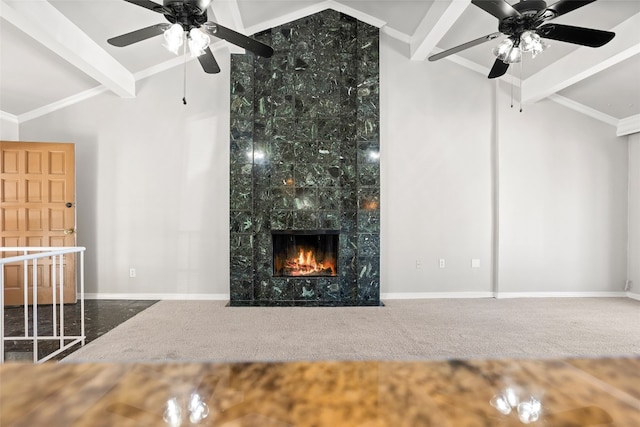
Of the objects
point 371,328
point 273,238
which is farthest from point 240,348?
point 273,238

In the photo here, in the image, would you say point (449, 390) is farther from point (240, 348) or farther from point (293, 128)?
point (293, 128)

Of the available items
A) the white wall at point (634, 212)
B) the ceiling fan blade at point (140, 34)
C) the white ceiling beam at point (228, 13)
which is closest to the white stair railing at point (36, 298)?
the ceiling fan blade at point (140, 34)

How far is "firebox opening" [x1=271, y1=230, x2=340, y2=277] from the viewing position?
4613 mm

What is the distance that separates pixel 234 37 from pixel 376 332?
282 centimetres

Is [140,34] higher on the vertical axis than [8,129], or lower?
higher

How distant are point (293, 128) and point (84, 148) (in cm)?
280

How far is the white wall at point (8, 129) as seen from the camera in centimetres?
439

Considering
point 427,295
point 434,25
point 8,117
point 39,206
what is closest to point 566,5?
point 434,25

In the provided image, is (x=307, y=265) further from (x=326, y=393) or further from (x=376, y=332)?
(x=326, y=393)

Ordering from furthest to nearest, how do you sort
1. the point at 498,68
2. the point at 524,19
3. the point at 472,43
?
the point at 498,68, the point at 472,43, the point at 524,19

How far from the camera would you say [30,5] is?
9.00ft

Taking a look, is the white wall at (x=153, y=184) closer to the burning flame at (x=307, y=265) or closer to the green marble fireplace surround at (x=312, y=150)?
the green marble fireplace surround at (x=312, y=150)

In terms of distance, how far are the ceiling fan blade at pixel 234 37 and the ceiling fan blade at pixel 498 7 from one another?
1.45m

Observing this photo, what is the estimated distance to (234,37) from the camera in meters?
2.46
